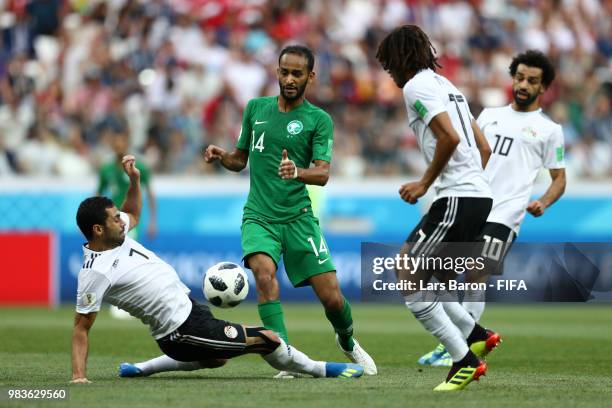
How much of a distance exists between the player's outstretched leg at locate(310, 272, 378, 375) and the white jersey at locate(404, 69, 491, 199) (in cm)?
136

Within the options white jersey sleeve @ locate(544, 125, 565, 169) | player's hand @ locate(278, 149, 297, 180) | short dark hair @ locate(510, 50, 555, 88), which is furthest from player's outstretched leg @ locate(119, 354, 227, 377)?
short dark hair @ locate(510, 50, 555, 88)

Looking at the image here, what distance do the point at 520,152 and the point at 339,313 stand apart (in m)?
2.61

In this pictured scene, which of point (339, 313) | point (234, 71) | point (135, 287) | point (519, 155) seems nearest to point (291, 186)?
point (339, 313)

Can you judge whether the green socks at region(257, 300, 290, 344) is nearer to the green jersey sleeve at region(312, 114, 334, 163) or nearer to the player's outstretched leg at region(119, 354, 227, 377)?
the player's outstretched leg at region(119, 354, 227, 377)

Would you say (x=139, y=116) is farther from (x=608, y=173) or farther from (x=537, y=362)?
(x=537, y=362)

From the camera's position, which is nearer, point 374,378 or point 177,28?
point 374,378

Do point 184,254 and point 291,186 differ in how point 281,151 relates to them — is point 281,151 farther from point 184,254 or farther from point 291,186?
point 184,254

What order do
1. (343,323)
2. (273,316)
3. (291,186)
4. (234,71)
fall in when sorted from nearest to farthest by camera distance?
(273,316)
(291,186)
(343,323)
(234,71)

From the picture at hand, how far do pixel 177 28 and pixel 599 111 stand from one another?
25.4 ft

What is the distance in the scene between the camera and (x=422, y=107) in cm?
780

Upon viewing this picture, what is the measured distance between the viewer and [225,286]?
29.2 feet

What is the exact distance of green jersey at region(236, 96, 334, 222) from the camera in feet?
29.8

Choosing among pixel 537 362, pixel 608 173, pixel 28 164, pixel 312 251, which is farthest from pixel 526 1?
pixel 312 251

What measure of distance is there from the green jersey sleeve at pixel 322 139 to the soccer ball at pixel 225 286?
1.06m
